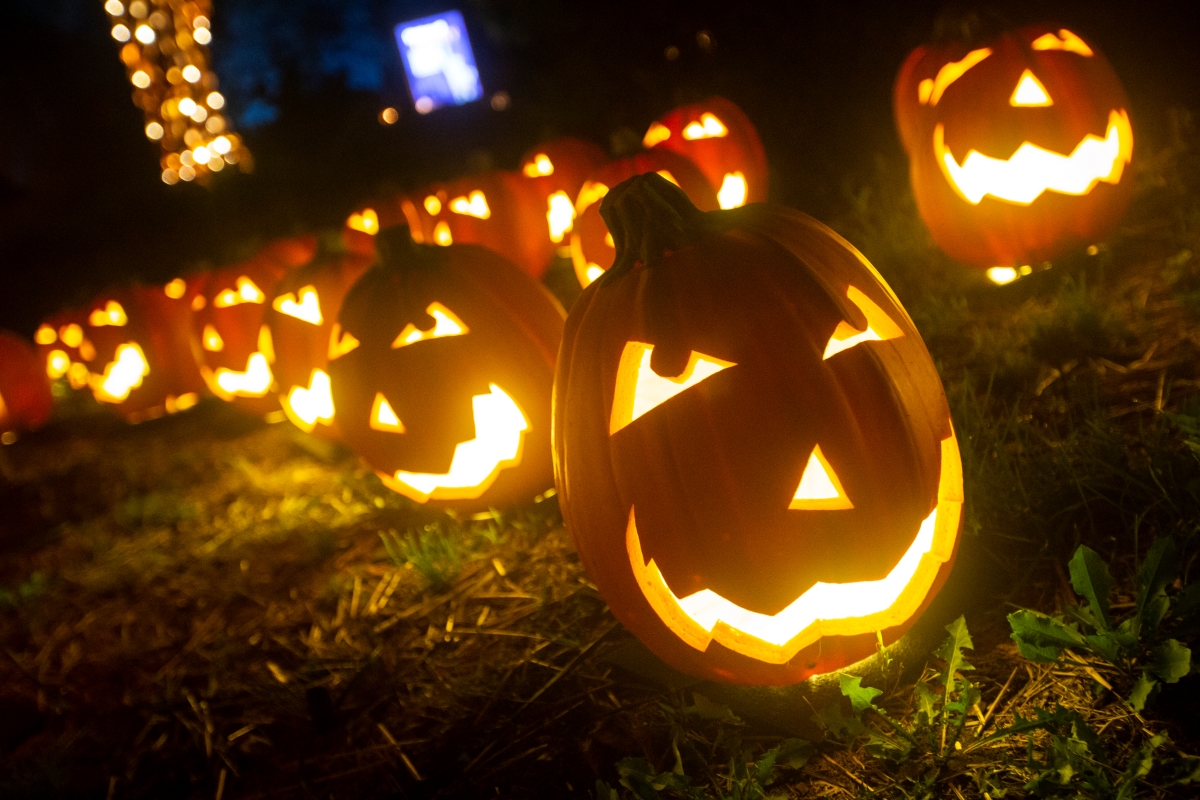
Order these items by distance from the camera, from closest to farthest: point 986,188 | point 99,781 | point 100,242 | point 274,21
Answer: point 99,781 → point 986,188 → point 100,242 → point 274,21

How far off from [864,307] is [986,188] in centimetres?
168

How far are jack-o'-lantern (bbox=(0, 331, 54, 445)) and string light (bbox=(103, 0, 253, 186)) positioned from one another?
464 inches

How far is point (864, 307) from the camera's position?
1.67 meters

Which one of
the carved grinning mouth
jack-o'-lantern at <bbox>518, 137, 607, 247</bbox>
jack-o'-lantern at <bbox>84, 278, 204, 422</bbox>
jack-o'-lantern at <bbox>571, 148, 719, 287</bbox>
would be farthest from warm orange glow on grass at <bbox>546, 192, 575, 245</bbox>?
the carved grinning mouth

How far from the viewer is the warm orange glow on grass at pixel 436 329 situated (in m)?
2.77

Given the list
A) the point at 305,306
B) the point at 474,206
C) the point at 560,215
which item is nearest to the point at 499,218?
the point at 474,206

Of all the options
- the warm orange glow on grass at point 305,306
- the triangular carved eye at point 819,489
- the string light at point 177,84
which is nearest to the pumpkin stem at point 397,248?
the warm orange glow on grass at point 305,306

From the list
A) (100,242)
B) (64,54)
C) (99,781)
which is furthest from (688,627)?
(64,54)

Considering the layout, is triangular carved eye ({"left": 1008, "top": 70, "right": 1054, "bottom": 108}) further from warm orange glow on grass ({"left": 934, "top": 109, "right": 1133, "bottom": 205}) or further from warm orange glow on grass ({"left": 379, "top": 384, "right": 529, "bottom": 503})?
warm orange glow on grass ({"left": 379, "top": 384, "right": 529, "bottom": 503})

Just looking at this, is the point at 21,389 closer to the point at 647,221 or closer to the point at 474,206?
the point at 474,206

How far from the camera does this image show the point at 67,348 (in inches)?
281

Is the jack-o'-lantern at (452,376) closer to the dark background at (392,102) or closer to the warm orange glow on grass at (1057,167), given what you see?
the warm orange glow on grass at (1057,167)

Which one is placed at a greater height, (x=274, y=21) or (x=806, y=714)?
(x=274, y=21)

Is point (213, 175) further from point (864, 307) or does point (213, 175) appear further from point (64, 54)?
point (864, 307)
